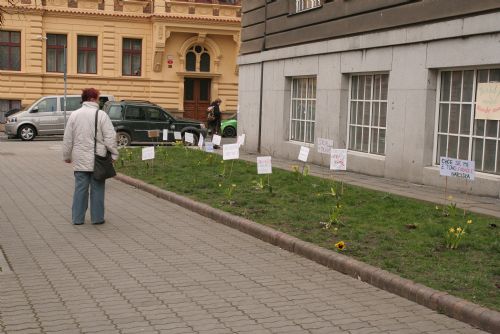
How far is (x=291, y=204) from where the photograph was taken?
38.2 feet

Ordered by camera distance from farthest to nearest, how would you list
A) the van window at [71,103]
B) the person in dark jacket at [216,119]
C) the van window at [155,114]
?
1. the van window at [71,103]
2. the person in dark jacket at [216,119]
3. the van window at [155,114]

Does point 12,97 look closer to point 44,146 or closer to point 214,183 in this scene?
point 44,146

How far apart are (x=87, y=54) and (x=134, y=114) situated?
12.9m

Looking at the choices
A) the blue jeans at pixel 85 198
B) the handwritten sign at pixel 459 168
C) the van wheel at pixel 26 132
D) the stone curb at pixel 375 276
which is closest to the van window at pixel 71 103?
the van wheel at pixel 26 132

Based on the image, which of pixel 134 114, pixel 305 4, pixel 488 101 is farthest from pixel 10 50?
pixel 488 101

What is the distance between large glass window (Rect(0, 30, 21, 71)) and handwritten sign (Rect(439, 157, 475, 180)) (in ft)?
105

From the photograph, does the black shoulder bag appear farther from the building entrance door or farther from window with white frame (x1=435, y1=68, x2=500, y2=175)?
the building entrance door

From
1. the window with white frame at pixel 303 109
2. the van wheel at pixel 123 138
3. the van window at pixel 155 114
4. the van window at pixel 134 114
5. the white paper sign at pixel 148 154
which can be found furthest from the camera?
the van window at pixel 155 114

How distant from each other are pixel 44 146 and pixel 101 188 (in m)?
17.9

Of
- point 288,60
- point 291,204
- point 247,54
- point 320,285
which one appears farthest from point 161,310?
point 247,54

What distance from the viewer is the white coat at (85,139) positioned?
34.7 ft

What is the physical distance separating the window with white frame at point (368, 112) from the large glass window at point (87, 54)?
2511 centimetres

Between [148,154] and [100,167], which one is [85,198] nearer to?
[100,167]

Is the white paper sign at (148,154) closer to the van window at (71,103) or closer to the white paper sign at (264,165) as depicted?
the white paper sign at (264,165)
